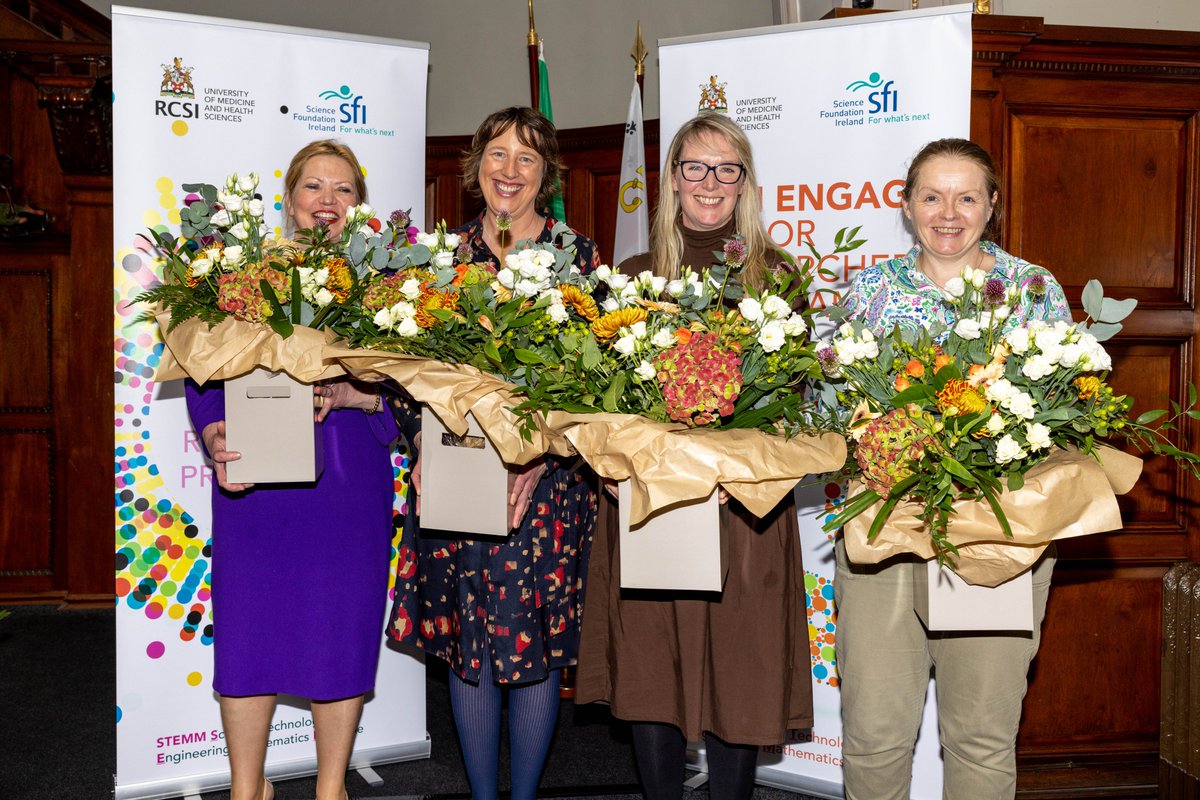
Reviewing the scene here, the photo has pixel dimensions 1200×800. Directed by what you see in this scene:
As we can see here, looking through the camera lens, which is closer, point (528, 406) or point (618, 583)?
point (528, 406)

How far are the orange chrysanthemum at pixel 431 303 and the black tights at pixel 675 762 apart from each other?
3.10ft

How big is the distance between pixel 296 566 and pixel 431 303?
828 millimetres

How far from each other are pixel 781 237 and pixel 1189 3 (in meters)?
1.76

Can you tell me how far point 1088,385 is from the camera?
154 centimetres

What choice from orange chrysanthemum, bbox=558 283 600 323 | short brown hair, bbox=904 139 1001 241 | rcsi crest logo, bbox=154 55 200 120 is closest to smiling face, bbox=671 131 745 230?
short brown hair, bbox=904 139 1001 241

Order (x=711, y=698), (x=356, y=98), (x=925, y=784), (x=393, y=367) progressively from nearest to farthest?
(x=393, y=367)
(x=711, y=698)
(x=925, y=784)
(x=356, y=98)

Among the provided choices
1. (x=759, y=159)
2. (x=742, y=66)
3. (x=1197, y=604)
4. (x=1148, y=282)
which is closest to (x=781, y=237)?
(x=759, y=159)

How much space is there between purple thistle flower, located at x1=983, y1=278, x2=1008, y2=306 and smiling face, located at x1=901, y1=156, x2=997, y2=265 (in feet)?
1.23

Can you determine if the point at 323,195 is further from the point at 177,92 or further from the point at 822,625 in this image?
the point at 822,625

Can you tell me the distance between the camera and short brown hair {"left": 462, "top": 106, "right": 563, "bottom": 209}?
2232 mm

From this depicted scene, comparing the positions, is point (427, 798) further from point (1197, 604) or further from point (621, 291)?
point (1197, 604)

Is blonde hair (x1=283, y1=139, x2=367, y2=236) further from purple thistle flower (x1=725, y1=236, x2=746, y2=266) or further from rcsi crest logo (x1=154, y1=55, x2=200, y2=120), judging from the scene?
purple thistle flower (x1=725, y1=236, x2=746, y2=266)

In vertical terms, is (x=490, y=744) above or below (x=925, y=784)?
above

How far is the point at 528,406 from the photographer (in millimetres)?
1631
